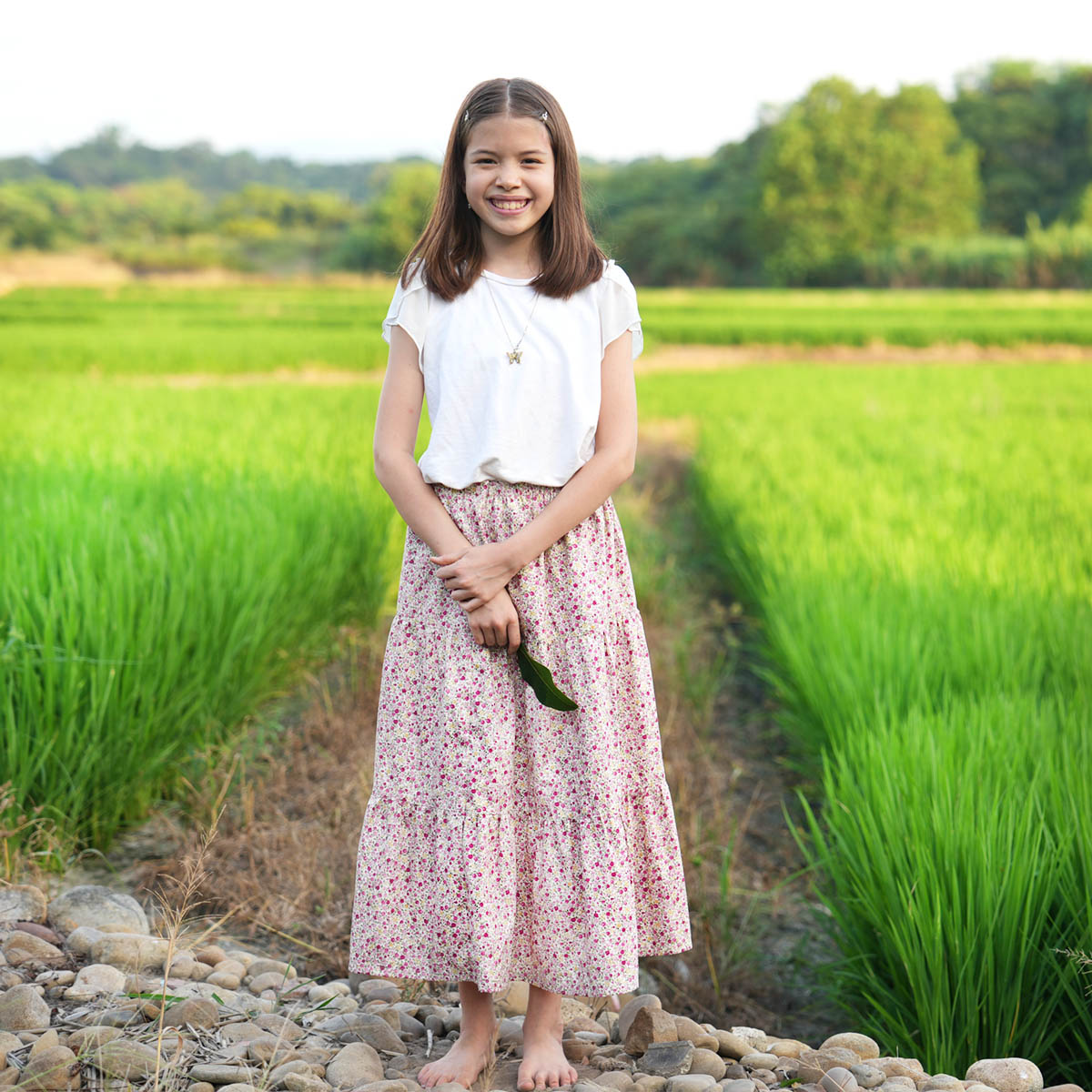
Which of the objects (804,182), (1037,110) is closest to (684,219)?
(804,182)

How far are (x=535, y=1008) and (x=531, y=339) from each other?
0.95 meters

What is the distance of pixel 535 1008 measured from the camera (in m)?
1.60

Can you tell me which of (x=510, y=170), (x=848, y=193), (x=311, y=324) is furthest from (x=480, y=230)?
(x=848, y=193)

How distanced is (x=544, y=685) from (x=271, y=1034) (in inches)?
24.9

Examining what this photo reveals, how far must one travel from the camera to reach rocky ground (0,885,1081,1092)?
4.66 feet

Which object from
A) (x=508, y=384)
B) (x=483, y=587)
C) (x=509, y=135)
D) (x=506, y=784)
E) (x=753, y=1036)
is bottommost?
(x=753, y=1036)

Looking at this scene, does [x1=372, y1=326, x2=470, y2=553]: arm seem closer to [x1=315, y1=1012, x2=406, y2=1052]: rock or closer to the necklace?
the necklace

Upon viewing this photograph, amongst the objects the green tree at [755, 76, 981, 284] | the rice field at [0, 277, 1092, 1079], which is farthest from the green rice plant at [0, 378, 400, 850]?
the green tree at [755, 76, 981, 284]

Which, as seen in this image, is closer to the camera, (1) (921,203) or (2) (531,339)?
(2) (531,339)

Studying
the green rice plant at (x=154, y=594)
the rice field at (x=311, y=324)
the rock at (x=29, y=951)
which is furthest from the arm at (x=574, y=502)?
the rice field at (x=311, y=324)

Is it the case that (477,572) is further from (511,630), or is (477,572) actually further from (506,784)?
(506,784)

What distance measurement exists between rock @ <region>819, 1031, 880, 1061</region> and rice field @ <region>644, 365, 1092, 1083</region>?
0.49ft

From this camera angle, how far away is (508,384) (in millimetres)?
1560

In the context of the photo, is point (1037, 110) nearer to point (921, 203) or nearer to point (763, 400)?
point (921, 203)
